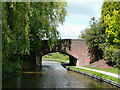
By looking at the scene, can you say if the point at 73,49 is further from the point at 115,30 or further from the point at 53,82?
the point at 53,82

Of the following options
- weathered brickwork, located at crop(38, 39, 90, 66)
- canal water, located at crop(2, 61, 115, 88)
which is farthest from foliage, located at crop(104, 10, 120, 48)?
weathered brickwork, located at crop(38, 39, 90, 66)

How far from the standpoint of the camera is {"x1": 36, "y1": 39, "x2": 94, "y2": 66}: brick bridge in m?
24.8

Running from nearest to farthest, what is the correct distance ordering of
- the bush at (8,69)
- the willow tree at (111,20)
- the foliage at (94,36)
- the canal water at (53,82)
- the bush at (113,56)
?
the canal water at (53,82) < the bush at (8,69) < the bush at (113,56) < the willow tree at (111,20) < the foliage at (94,36)

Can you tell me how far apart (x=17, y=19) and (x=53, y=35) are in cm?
345

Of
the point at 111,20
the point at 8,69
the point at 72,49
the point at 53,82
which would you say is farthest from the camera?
the point at 72,49

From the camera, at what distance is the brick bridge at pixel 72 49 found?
2483 cm

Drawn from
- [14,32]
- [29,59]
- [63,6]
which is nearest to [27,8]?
[14,32]

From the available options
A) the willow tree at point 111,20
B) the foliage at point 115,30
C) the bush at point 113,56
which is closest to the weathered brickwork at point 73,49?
the willow tree at point 111,20

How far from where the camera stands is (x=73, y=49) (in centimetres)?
2523

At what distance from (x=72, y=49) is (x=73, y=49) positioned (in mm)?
144

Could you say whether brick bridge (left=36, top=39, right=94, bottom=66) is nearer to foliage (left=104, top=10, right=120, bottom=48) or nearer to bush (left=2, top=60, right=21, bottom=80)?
foliage (left=104, top=10, right=120, bottom=48)

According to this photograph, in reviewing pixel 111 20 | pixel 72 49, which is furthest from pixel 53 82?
pixel 72 49

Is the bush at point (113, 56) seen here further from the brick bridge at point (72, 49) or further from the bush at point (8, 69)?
the bush at point (8, 69)

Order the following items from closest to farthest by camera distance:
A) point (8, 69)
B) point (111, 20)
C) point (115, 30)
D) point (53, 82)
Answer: point (53, 82) → point (8, 69) → point (115, 30) → point (111, 20)
